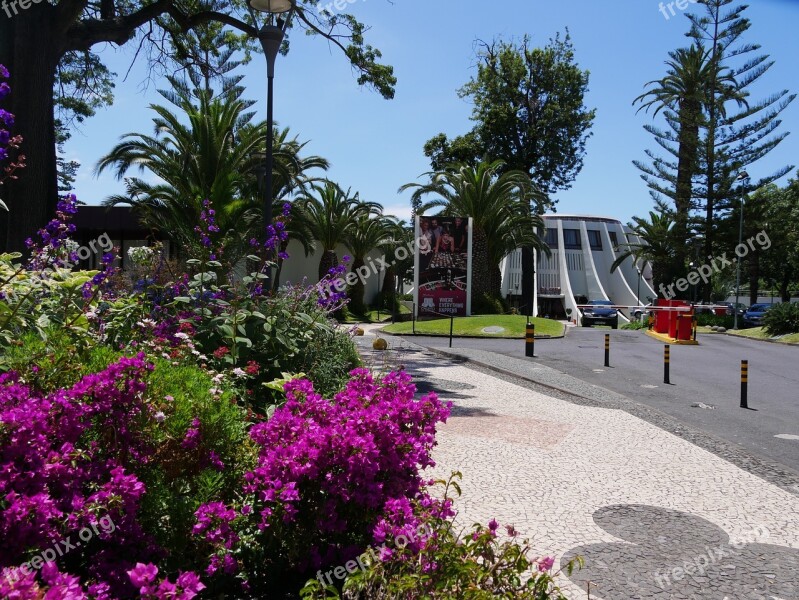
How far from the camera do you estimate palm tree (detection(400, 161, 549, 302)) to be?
32.7m

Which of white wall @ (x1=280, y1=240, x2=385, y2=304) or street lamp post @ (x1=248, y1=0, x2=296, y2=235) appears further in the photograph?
white wall @ (x1=280, y1=240, x2=385, y2=304)

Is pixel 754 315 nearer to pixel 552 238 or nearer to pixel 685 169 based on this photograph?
pixel 685 169

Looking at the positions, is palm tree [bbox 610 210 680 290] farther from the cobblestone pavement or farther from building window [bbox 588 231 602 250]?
the cobblestone pavement

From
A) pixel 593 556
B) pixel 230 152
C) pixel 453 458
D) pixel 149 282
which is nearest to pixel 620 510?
→ pixel 593 556

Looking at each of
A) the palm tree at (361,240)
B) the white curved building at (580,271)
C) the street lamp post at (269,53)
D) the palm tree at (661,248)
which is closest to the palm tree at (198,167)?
the street lamp post at (269,53)

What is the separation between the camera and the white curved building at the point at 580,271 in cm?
6769

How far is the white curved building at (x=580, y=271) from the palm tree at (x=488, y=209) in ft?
101

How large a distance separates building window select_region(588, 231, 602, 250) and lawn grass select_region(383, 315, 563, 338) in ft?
165

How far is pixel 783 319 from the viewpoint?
2812 centimetres

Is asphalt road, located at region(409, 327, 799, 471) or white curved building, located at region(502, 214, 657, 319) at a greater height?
white curved building, located at region(502, 214, 657, 319)

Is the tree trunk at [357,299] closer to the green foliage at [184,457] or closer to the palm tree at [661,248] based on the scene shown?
the palm tree at [661,248]

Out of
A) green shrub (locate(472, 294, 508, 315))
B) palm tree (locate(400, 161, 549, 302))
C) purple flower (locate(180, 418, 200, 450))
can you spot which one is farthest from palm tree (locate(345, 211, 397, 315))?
purple flower (locate(180, 418, 200, 450))

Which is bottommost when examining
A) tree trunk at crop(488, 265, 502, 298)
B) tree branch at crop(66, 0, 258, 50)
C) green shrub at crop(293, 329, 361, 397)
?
green shrub at crop(293, 329, 361, 397)
